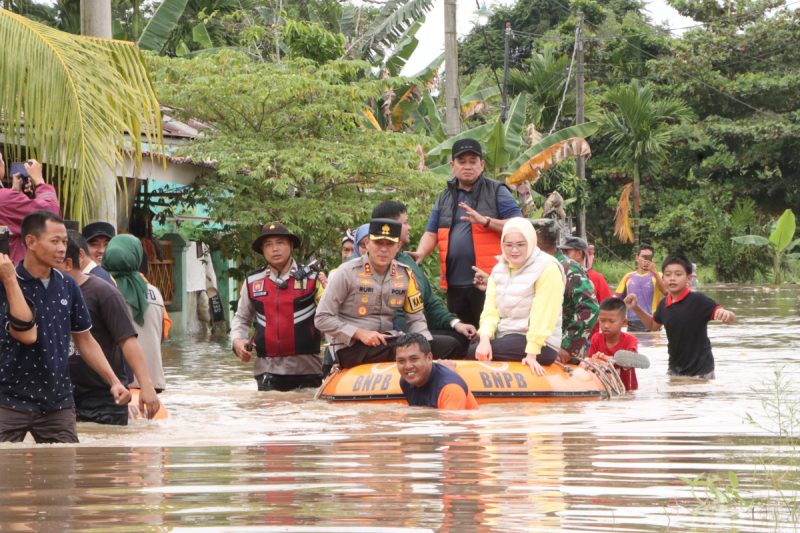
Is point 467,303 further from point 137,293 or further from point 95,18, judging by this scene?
point 95,18

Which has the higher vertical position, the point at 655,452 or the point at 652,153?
the point at 652,153

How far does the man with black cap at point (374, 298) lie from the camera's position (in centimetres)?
1118

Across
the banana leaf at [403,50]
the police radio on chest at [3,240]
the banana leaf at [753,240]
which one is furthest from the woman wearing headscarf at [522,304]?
the banana leaf at [753,240]

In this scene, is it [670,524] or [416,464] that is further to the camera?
[416,464]

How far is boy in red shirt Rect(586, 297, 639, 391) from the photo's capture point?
12.3m

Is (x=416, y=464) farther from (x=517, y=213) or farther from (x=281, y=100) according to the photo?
(x=281, y=100)

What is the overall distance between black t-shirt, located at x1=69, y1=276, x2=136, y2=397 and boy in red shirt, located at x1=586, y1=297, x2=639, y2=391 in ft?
16.8

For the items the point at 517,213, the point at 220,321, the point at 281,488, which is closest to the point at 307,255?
the point at 220,321

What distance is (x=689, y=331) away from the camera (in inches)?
507

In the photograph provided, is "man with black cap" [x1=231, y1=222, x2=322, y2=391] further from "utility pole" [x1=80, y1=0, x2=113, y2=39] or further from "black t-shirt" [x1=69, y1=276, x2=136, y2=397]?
"utility pole" [x1=80, y1=0, x2=113, y2=39]

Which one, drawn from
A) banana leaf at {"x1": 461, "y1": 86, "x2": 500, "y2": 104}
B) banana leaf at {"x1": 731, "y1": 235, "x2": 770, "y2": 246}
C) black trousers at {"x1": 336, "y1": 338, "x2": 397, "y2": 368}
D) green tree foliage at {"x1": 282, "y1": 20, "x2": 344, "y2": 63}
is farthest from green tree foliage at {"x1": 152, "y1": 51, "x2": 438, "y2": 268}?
banana leaf at {"x1": 731, "y1": 235, "x2": 770, "y2": 246}

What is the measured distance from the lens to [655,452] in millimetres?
7332

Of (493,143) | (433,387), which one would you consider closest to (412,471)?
(433,387)

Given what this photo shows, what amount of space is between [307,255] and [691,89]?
2835cm
